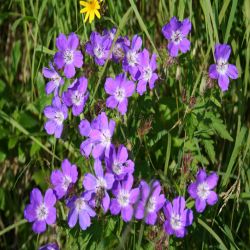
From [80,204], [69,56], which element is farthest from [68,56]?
[80,204]

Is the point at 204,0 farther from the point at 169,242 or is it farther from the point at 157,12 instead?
the point at 169,242

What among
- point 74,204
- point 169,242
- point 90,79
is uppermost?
point 90,79

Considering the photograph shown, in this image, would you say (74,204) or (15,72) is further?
(15,72)

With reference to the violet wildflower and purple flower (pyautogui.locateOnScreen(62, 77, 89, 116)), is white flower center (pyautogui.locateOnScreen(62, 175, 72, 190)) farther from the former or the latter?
the violet wildflower

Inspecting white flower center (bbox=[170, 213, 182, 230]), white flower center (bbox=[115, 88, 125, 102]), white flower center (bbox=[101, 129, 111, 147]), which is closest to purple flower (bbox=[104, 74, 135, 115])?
white flower center (bbox=[115, 88, 125, 102])

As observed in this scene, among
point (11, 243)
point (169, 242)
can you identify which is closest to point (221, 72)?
point (169, 242)

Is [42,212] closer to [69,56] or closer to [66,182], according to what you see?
[66,182]

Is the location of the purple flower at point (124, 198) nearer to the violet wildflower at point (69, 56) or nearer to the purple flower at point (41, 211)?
the purple flower at point (41, 211)
